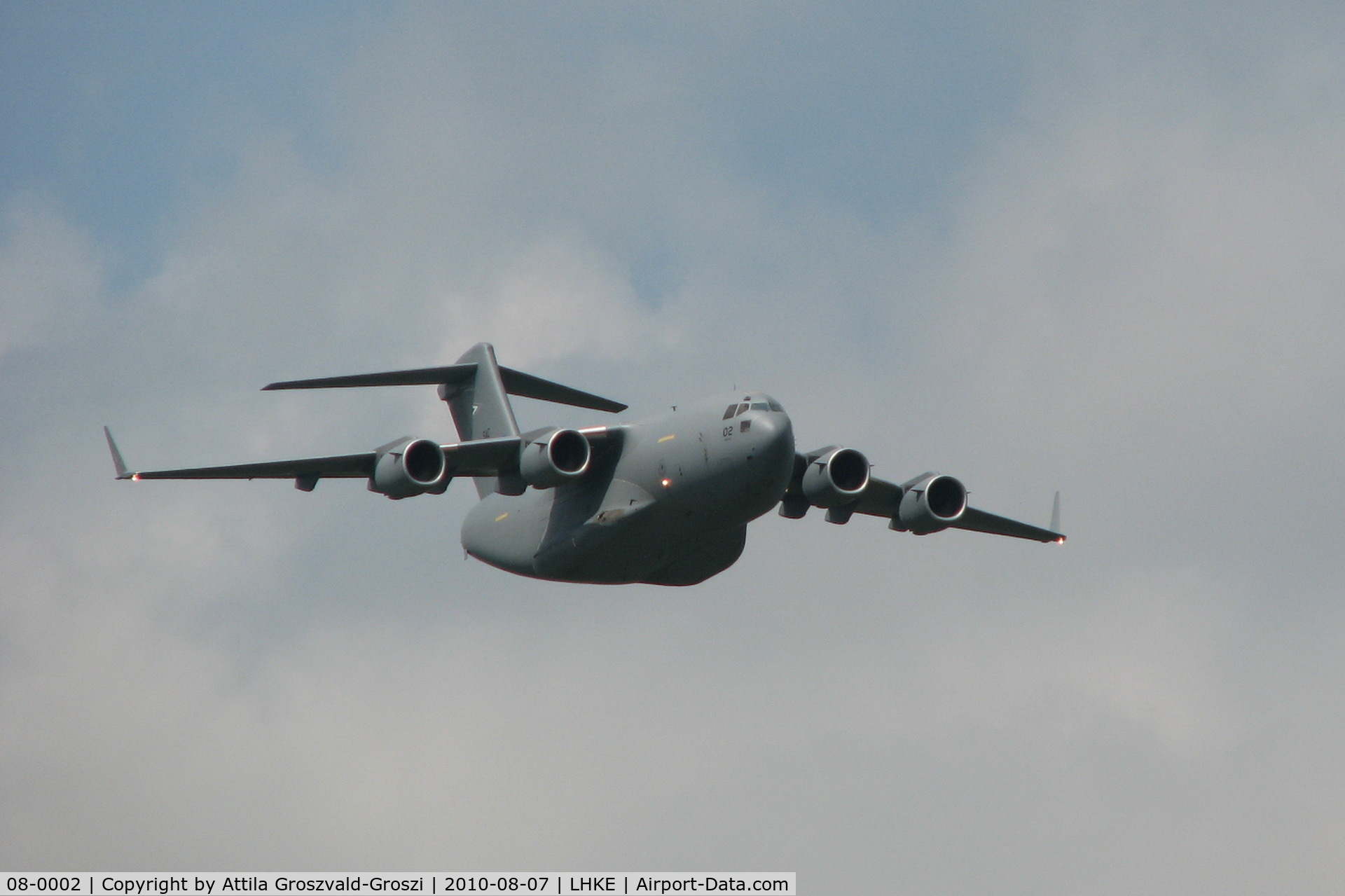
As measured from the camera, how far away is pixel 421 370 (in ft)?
88.1

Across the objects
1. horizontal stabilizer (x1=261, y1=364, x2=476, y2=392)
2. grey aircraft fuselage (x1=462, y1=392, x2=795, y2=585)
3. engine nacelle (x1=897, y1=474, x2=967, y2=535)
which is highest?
horizontal stabilizer (x1=261, y1=364, x2=476, y2=392)

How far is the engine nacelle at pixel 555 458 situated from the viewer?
2075 centimetres

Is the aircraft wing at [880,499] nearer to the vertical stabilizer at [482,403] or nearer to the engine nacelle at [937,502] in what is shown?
the engine nacelle at [937,502]

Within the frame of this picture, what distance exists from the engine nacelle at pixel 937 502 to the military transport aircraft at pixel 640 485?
0.06 ft

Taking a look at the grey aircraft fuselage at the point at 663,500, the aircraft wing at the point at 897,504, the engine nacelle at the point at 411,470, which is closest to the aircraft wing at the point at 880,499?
the aircraft wing at the point at 897,504

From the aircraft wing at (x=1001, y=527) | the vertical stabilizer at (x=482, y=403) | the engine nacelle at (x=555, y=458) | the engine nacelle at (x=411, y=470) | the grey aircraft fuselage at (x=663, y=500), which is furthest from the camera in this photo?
the vertical stabilizer at (x=482, y=403)

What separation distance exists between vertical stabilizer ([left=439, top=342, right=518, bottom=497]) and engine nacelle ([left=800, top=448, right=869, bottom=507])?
570cm

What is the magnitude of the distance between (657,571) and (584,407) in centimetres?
490

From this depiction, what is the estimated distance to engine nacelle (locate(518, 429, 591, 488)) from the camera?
68.1 ft

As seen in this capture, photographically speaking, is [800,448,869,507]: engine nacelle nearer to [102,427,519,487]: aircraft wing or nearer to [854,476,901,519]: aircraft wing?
[854,476,901,519]: aircraft wing

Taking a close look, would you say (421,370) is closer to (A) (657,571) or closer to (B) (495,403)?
(B) (495,403)

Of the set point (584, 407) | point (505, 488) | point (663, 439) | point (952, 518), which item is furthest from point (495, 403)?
point (952, 518)

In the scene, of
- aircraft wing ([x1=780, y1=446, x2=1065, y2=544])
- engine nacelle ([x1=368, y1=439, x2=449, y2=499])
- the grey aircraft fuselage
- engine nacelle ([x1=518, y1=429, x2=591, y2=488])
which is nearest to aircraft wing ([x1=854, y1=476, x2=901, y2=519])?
aircraft wing ([x1=780, y1=446, x2=1065, y2=544])

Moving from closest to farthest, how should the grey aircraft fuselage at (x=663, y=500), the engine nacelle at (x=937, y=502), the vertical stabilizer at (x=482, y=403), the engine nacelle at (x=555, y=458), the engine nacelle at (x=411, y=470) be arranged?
the grey aircraft fuselage at (x=663, y=500)
the engine nacelle at (x=411, y=470)
the engine nacelle at (x=555, y=458)
the engine nacelle at (x=937, y=502)
the vertical stabilizer at (x=482, y=403)
